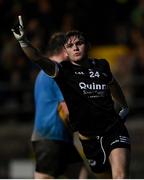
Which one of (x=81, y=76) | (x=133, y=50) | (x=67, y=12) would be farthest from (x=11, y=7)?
(x=81, y=76)

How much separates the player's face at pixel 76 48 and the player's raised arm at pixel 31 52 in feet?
0.89

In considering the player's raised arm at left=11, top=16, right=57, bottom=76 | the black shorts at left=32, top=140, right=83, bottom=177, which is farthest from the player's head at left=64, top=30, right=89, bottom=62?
the black shorts at left=32, top=140, right=83, bottom=177

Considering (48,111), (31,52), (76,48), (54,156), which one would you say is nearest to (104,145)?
(76,48)

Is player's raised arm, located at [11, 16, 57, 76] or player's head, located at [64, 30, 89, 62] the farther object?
player's head, located at [64, 30, 89, 62]

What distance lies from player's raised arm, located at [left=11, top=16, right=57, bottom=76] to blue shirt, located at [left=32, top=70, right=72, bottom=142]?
1.62m

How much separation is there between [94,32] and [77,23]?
3.27ft

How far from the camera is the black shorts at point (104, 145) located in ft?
31.0

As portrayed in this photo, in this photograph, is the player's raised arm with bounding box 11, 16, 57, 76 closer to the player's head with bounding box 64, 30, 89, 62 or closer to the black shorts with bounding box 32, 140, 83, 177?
the player's head with bounding box 64, 30, 89, 62

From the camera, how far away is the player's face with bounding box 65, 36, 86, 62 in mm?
9461

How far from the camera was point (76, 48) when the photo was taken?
31.0 feet

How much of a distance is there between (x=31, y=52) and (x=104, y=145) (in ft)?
4.12

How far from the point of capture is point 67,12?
663 inches

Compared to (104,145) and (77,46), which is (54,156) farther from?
(77,46)

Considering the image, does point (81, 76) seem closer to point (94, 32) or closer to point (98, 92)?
point (98, 92)
